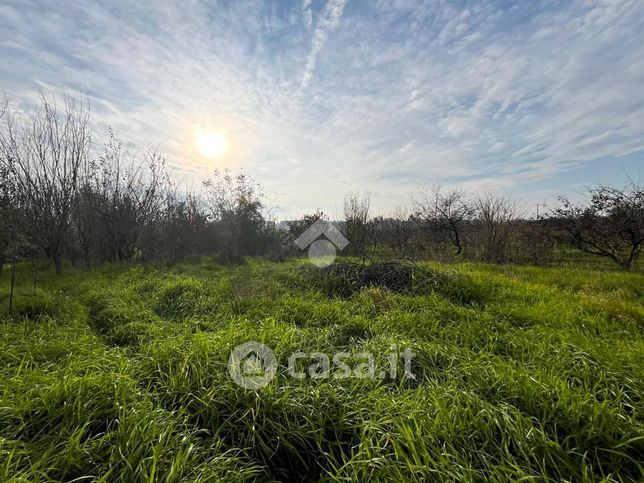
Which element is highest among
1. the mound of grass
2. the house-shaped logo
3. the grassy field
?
the house-shaped logo

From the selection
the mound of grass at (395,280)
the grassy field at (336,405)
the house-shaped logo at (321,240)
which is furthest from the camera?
the house-shaped logo at (321,240)

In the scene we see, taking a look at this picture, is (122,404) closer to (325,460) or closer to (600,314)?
(325,460)

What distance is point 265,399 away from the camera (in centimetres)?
180

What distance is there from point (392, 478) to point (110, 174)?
468 inches

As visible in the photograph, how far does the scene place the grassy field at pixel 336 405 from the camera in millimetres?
1340

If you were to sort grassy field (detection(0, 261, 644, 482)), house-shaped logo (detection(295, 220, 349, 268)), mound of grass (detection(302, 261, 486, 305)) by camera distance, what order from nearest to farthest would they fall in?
1. grassy field (detection(0, 261, 644, 482))
2. mound of grass (detection(302, 261, 486, 305))
3. house-shaped logo (detection(295, 220, 349, 268))

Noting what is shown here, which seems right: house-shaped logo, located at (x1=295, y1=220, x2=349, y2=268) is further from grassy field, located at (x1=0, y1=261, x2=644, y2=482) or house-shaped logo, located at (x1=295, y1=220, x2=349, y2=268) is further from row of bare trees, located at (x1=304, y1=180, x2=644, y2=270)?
grassy field, located at (x1=0, y1=261, x2=644, y2=482)

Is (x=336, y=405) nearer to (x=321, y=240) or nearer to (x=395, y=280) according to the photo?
(x=395, y=280)

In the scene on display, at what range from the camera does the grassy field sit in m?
1.34

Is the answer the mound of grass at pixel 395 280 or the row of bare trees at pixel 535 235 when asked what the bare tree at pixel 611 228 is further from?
the mound of grass at pixel 395 280

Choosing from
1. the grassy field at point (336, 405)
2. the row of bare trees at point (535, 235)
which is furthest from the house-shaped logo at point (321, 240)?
the grassy field at point (336, 405)

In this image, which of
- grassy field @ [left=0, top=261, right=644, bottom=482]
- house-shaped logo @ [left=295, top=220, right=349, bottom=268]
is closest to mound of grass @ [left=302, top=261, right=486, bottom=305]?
grassy field @ [left=0, top=261, right=644, bottom=482]

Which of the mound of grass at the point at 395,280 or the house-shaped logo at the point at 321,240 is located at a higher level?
the house-shaped logo at the point at 321,240

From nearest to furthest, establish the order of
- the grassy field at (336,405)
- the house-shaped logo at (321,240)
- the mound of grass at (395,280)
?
the grassy field at (336,405), the mound of grass at (395,280), the house-shaped logo at (321,240)
